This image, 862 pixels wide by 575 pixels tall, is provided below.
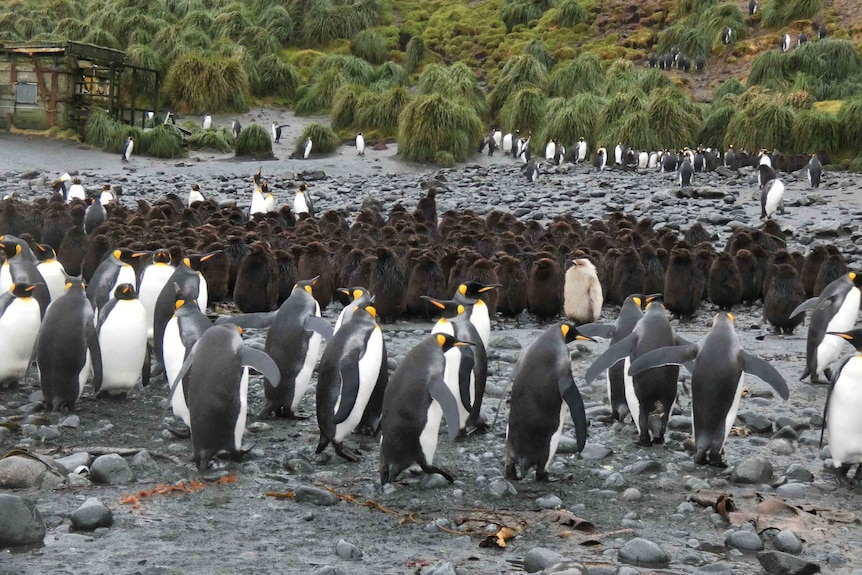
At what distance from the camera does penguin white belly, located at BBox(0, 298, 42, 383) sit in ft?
19.6

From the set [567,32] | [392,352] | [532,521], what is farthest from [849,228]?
[567,32]

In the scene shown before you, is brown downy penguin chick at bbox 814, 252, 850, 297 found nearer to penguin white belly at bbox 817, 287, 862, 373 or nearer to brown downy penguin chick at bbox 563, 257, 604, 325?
brown downy penguin chick at bbox 563, 257, 604, 325

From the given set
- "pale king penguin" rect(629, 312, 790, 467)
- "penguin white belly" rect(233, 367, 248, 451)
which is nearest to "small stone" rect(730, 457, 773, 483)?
"pale king penguin" rect(629, 312, 790, 467)

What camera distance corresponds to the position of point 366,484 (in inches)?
180

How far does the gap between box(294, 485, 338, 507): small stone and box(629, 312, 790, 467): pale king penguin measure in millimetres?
1577

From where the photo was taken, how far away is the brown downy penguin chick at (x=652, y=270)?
8961mm

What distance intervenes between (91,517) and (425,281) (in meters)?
4.87

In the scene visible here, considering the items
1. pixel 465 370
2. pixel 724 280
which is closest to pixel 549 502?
pixel 465 370

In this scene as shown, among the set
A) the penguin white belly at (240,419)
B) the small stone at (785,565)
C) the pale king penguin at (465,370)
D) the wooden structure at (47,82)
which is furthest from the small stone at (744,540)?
the wooden structure at (47,82)

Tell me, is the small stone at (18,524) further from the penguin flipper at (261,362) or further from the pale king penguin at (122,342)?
the pale king penguin at (122,342)

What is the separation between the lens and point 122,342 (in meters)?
5.89

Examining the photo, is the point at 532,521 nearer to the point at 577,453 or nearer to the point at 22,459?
the point at 577,453

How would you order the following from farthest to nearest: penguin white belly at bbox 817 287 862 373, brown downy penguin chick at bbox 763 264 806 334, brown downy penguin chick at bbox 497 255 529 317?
1. brown downy penguin chick at bbox 497 255 529 317
2. brown downy penguin chick at bbox 763 264 806 334
3. penguin white belly at bbox 817 287 862 373

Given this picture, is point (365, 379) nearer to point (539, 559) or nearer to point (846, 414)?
point (539, 559)
